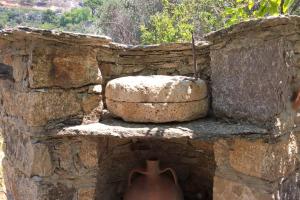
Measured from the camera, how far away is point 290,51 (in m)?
1.68

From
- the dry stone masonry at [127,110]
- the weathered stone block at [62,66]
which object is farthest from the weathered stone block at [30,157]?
the weathered stone block at [62,66]

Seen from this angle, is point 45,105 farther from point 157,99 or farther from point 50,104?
point 157,99

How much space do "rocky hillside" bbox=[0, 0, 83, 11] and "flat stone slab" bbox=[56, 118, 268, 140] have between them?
35.0m

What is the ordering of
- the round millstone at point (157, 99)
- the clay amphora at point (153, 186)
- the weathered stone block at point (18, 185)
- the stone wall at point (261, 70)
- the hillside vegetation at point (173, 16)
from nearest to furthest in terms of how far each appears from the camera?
the stone wall at point (261, 70), the round millstone at point (157, 99), the weathered stone block at point (18, 185), the clay amphora at point (153, 186), the hillside vegetation at point (173, 16)

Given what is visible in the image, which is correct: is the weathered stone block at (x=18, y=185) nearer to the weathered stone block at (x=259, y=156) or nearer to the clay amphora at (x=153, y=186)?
the clay amphora at (x=153, y=186)

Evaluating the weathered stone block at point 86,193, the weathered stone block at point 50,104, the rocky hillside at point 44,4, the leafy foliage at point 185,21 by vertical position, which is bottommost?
the weathered stone block at point 86,193

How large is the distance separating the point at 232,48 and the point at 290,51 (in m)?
0.32

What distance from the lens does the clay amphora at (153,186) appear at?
221cm

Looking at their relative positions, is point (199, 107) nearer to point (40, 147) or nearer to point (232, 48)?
point (232, 48)

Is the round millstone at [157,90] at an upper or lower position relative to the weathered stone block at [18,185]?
upper

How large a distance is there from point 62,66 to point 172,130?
0.79m

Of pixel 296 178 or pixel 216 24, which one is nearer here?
pixel 296 178

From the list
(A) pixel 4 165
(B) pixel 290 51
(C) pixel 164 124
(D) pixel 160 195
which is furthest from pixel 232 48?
(A) pixel 4 165

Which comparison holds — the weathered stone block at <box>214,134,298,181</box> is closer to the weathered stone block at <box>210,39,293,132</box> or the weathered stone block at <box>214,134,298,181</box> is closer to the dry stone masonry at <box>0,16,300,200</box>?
the dry stone masonry at <box>0,16,300,200</box>
